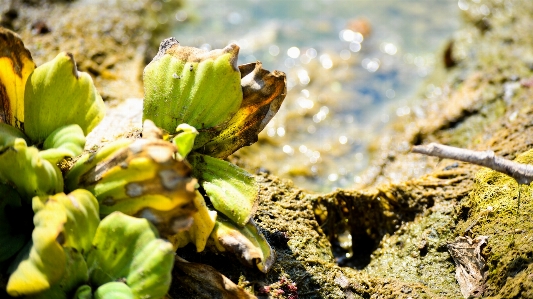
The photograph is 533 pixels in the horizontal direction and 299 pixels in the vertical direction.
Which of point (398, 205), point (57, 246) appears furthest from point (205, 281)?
point (398, 205)

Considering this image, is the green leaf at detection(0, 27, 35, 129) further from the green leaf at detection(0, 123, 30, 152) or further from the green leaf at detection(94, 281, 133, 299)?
the green leaf at detection(94, 281, 133, 299)

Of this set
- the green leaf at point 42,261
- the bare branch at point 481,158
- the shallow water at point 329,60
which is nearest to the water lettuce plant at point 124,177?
the green leaf at point 42,261

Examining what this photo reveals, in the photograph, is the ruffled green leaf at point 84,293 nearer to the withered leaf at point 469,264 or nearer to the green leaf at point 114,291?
the green leaf at point 114,291

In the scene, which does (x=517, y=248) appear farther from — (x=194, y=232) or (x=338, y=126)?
(x=338, y=126)

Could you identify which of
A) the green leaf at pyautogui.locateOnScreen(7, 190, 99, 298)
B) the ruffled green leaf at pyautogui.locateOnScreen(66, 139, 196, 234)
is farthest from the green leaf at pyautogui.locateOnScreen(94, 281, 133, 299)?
the ruffled green leaf at pyautogui.locateOnScreen(66, 139, 196, 234)

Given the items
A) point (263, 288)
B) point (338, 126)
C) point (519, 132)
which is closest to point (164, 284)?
point (263, 288)

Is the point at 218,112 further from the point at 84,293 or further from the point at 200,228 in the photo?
the point at 84,293
